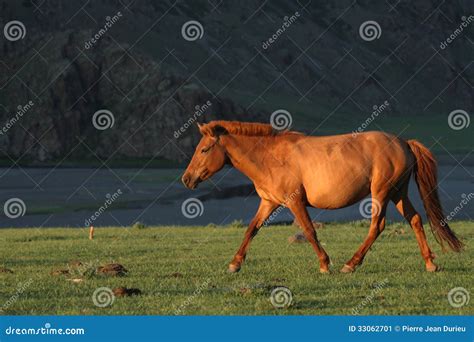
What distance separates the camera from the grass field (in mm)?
13656

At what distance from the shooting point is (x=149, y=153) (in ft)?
333

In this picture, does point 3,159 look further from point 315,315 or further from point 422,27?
point 422,27

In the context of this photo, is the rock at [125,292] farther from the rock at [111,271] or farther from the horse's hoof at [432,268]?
the horse's hoof at [432,268]

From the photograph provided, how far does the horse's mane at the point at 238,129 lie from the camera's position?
710 inches

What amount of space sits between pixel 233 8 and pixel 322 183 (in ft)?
577

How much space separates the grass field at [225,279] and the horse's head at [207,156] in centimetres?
177

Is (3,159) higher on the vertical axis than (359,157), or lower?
lower

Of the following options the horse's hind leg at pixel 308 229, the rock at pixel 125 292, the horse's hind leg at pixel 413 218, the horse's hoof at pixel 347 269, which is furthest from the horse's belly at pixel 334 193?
the rock at pixel 125 292

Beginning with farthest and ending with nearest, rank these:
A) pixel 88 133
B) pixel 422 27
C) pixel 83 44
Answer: pixel 422 27
pixel 83 44
pixel 88 133

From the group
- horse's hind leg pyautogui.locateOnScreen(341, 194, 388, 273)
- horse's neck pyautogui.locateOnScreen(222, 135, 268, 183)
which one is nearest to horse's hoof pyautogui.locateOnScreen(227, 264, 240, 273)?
horse's neck pyautogui.locateOnScreen(222, 135, 268, 183)

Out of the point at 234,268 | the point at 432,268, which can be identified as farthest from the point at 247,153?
the point at 432,268

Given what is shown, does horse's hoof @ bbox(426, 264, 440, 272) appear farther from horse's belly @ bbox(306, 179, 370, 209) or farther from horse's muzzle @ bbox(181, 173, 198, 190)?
horse's muzzle @ bbox(181, 173, 198, 190)

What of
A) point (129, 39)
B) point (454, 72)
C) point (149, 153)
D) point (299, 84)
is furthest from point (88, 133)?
point (454, 72)

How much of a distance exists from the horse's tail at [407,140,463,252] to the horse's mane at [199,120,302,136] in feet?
8.30
